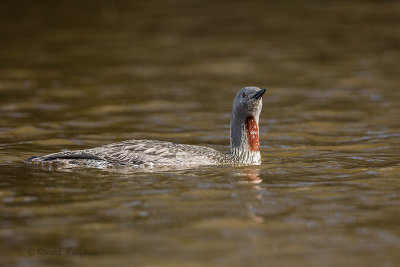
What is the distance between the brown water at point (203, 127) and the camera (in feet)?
23.3

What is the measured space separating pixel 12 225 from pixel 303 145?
17.1 feet

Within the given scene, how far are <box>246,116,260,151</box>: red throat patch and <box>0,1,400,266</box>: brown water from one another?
0.99 feet

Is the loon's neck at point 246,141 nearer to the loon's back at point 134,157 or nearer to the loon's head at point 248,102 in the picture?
the loon's head at point 248,102

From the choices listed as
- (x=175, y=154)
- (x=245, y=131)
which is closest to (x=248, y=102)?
(x=245, y=131)

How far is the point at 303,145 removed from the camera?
37.8 feet

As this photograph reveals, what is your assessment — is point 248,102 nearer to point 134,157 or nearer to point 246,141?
point 246,141

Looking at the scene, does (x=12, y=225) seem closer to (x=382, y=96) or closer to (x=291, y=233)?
(x=291, y=233)

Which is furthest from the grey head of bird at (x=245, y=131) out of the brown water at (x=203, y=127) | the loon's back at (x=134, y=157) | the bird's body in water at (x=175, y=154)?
the loon's back at (x=134, y=157)

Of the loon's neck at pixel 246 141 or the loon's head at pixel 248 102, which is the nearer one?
the loon's head at pixel 248 102

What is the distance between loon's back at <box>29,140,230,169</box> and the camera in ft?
31.9

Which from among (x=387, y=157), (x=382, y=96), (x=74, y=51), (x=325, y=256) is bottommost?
(x=325, y=256)

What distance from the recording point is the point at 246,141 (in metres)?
10.2

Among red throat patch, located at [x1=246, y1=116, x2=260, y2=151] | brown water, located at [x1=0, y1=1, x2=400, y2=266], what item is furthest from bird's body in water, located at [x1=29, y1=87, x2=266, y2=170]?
brown water, located at [x1=0, y1=1, x2=400, y2=266]

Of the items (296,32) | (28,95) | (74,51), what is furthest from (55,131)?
(296,32)
